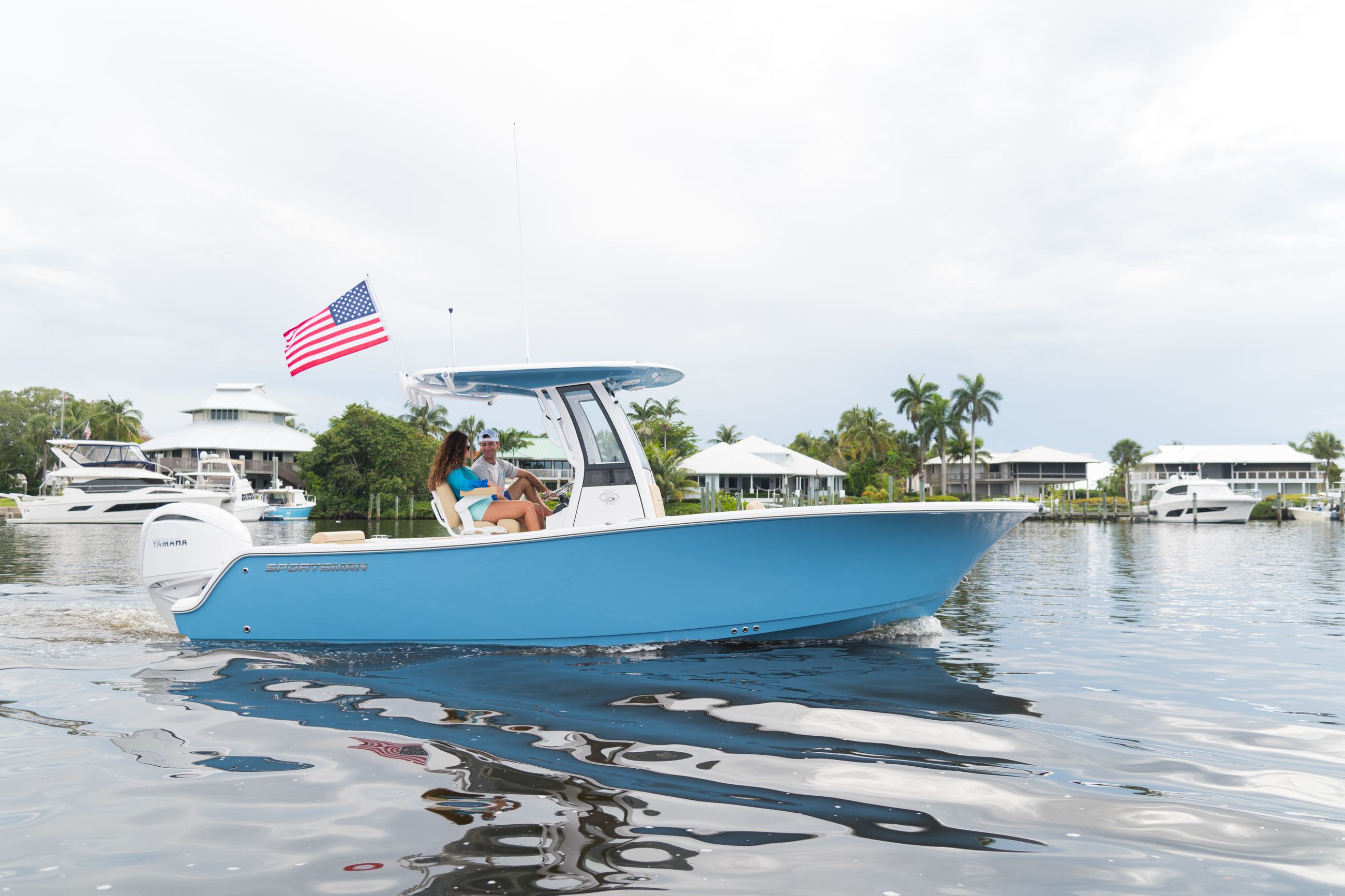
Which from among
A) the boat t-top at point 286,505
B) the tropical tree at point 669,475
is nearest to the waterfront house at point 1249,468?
the tropical tree at point 669,475

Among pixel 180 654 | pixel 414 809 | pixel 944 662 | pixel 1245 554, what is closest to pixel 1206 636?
pixel 944 662

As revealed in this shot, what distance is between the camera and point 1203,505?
185ft

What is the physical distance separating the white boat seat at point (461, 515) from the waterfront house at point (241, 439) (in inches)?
2451

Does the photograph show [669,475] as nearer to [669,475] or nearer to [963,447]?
[669,475]

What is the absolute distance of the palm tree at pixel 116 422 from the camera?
66125 mm

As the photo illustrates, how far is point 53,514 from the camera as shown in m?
43.9

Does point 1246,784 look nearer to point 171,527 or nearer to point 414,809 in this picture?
point 414,809

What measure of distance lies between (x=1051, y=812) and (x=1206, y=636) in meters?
6.24

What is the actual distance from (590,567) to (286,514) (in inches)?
1975

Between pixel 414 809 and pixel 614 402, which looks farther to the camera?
pixel 614 402

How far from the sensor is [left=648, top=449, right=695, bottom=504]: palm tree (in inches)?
1624

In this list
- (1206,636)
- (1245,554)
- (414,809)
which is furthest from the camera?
(1245,554)

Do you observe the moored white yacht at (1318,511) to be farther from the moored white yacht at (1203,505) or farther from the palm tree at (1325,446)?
the palm tree at (1325,446)

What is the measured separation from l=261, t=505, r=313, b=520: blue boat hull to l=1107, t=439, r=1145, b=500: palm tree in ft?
236
